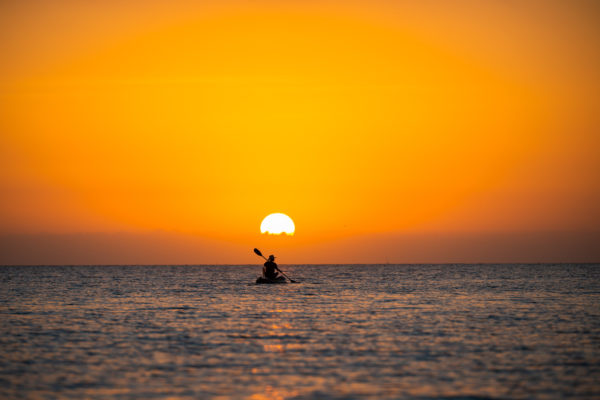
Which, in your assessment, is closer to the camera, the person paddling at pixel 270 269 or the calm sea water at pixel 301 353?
the calm sea water at pixel 301 353

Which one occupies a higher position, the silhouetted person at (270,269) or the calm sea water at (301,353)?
the silhouetted person at (270,269)

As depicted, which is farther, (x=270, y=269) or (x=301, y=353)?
(x=270, y=269)

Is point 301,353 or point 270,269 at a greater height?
point 270,269

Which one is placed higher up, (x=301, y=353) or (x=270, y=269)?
(x=270, y=269)

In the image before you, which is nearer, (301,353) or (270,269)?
(301,353)

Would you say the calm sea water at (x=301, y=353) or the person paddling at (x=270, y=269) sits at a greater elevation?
the person paddling at (x=270, y=269)

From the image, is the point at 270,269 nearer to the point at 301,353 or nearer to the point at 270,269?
the point at 270,269

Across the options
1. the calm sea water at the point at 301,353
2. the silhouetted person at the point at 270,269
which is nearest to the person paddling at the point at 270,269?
the silhouetted person at the point at 270,269

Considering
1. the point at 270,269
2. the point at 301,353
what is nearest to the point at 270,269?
the point at 270,269

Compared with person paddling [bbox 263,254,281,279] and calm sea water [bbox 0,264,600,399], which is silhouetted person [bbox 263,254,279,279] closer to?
person paddling [bbox 263,254,281,279]

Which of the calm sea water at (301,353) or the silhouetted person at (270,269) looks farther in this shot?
the silhouetted person at (270,269)

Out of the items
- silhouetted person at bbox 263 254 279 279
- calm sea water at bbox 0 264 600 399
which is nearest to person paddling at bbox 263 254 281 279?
silhouetted person at bbox 263 254 279 279

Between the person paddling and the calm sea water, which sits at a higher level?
the person paddling

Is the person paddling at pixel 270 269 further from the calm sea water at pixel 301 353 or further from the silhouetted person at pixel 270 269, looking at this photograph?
the calm sea water at pixel 301 353
